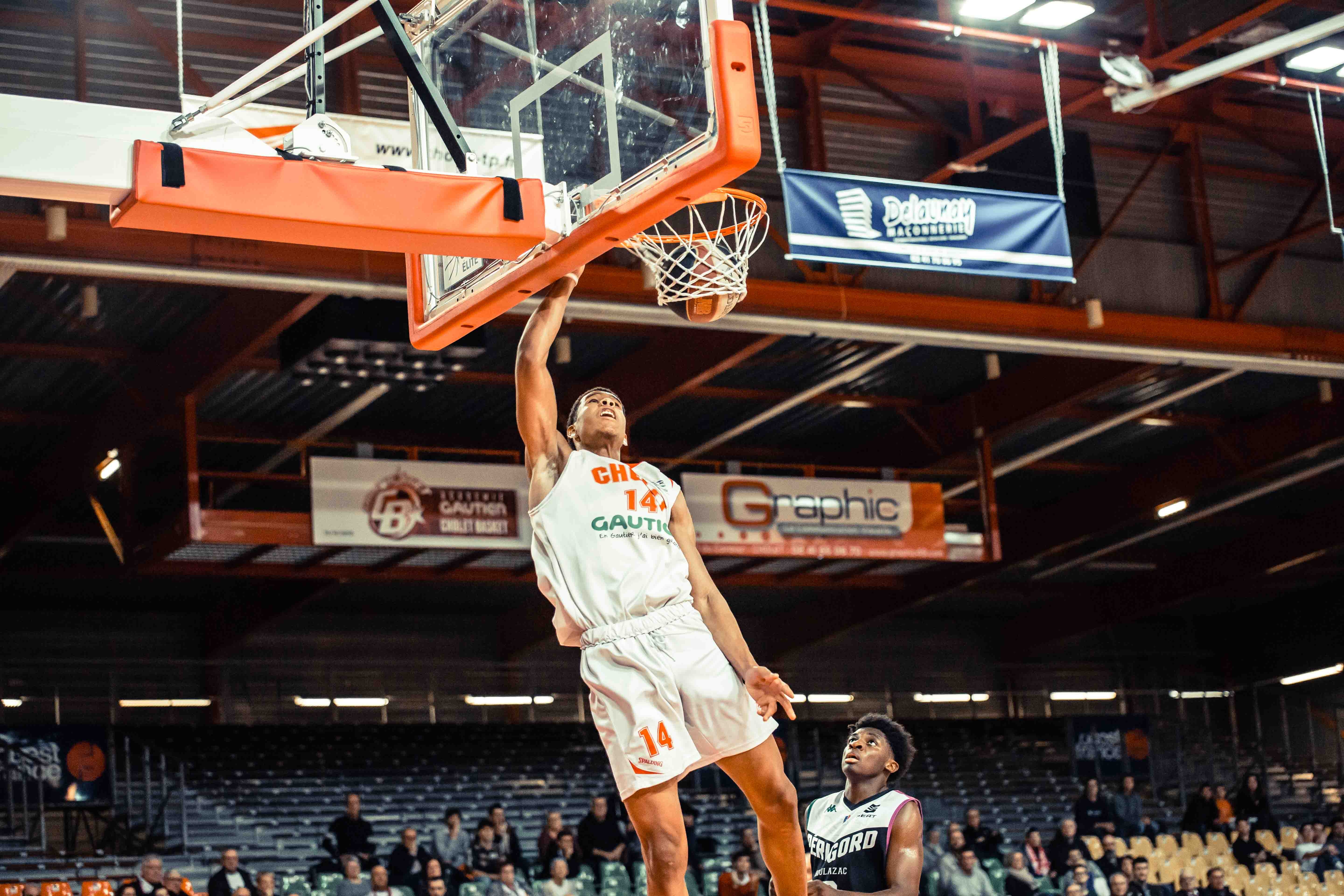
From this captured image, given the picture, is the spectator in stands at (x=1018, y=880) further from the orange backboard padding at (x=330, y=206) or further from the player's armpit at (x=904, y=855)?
the orange backboard padding at (x=330, y=206)

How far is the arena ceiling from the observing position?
15.1 metres

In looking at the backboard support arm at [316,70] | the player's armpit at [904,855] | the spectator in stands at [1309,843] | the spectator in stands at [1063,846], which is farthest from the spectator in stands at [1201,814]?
the backboard support arm at [316,70]

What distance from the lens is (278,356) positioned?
19.2 meters

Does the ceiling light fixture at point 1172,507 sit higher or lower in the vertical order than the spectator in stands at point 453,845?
higher

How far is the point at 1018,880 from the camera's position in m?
20.1

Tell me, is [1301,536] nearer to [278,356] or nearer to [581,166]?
[278,356]

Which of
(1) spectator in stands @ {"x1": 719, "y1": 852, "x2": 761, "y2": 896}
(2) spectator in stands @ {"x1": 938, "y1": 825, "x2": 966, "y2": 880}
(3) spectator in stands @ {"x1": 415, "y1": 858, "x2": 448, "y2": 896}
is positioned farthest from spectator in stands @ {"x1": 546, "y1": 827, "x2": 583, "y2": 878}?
(2) spectator in stands @ {"x1": 938, "y1": 825, "x2": 966, "y2": 880}

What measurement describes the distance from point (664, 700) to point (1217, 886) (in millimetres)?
17314

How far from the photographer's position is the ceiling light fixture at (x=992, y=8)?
13977 millimetres

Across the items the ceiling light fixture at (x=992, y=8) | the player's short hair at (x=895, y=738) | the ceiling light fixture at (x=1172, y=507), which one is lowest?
the player's short hair at (x=895, y=738)

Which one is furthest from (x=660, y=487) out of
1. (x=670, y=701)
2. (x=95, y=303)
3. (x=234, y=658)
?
(x=234, y=658)

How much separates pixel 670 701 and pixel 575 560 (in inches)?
23.8

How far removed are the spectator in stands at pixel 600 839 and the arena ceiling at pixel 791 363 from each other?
185 inches

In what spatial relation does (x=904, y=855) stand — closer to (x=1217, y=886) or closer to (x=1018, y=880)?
(x=1018, y=880)
